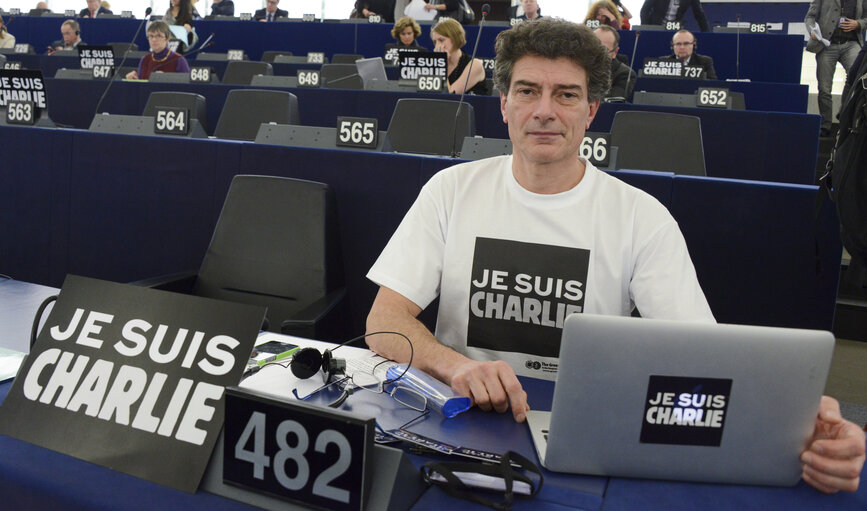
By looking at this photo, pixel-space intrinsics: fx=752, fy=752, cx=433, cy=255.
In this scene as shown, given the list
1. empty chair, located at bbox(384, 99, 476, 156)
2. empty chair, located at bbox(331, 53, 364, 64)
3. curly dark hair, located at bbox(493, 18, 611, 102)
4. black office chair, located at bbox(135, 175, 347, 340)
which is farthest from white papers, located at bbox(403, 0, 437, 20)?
curly dark hair, located at bbox(493, 18, 611, 102)

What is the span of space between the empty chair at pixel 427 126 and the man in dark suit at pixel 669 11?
4.96 metres

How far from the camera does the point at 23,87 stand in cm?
297

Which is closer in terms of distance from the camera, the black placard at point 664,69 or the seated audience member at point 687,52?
the black placard at point 664,69

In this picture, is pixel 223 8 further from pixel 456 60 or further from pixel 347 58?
pixel 456 60

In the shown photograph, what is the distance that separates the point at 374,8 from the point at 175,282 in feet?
25.3

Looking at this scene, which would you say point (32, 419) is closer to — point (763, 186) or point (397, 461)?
point (397, 461)

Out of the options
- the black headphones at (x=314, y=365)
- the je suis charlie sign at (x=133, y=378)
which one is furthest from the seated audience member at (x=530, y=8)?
the je suis charlie sign at (x=133, y=378)

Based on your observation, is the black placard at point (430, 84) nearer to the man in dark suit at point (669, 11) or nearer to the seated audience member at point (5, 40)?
the man in dark suit at point (669, 11)

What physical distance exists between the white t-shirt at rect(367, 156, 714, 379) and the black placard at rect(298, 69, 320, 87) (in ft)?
12.7

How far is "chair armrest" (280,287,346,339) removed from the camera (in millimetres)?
1636

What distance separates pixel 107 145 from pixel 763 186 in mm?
1952

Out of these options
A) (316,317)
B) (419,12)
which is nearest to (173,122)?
(316,317)

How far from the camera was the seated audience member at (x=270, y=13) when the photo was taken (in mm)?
9703

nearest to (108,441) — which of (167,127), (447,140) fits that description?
(167,127)
